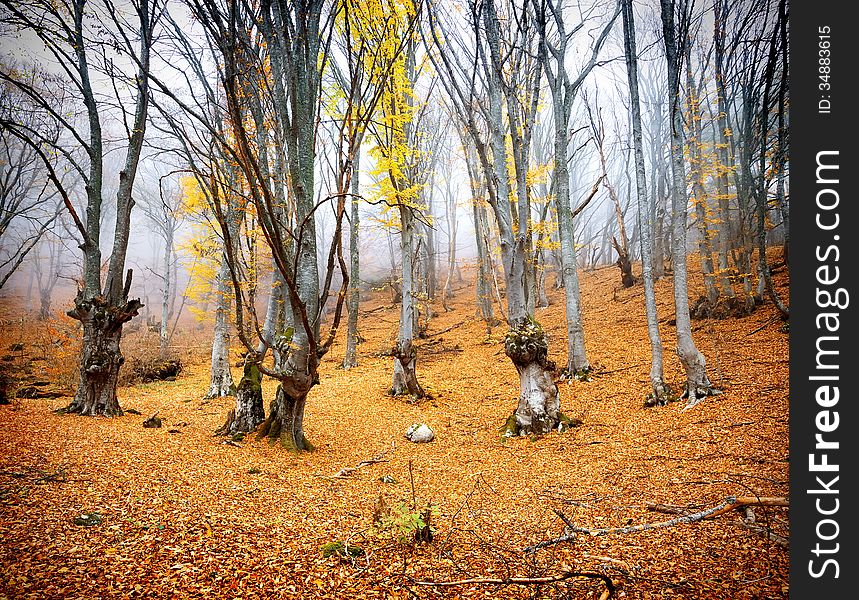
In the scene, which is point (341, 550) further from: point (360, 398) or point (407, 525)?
point (360, 398)

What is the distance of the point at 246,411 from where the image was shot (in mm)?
4941

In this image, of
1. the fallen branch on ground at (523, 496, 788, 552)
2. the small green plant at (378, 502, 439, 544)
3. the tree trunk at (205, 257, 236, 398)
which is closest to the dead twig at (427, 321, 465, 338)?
the tree trunk at (205, 257, 236, 398)

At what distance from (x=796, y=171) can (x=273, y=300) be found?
25.3ft

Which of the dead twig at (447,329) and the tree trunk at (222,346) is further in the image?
the dead twig at (447,329)

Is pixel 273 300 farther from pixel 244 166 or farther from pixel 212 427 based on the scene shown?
pixel 244 166

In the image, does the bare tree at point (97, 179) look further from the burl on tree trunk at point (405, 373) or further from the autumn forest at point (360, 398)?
the burl on tree trunk at point (405, 373)

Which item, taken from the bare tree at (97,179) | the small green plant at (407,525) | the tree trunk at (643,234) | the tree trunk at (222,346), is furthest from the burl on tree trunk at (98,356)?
the tree trunk at (643,234)

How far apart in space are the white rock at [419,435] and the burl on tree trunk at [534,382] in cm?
133

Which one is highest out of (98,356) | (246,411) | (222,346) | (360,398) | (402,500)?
(98,356)

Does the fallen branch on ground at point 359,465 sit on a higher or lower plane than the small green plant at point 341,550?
lower

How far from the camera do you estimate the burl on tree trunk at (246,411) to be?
492 cm

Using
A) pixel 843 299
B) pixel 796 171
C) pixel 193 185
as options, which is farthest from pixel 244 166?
pixel 193 185

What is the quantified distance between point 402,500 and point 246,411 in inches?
117

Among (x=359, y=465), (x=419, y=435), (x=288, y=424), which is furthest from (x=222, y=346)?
(x=359, y=465)
